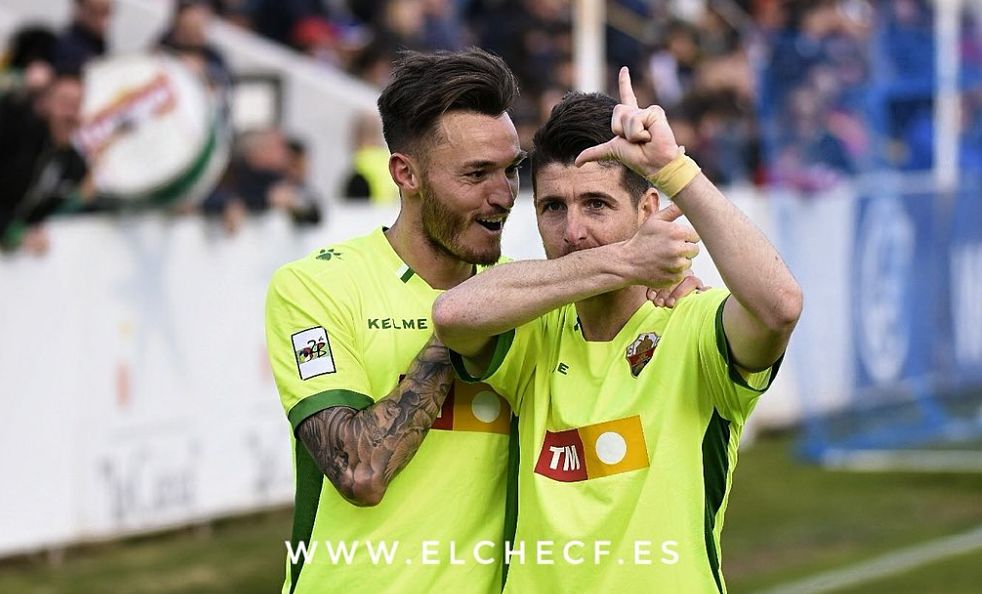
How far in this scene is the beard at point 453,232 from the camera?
4121 millimetres

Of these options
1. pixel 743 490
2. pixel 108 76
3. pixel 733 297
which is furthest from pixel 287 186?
pixel 733 297

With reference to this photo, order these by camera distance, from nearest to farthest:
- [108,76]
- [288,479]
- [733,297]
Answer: [733,297] < [108,76] < [288,479]

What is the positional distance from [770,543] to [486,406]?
21.0ft

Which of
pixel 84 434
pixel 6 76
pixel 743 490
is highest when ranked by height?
pixel 6 76

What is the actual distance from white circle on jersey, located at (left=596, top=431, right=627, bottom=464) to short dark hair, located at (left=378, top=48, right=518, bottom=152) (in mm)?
863

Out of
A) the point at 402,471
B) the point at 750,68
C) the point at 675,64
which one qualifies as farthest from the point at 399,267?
the point at 675,64

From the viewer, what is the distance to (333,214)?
429 inches

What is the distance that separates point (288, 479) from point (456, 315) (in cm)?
Result: 704

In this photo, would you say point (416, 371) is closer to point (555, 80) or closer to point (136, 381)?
→ point (136, 381)

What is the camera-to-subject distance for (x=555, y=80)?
15.4 metres

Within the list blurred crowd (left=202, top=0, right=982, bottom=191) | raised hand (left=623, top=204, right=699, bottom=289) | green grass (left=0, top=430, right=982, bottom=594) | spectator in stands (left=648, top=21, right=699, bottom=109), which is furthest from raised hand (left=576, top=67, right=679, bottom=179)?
spectator in stands (left=648, top=21, right=699, bottom=109)

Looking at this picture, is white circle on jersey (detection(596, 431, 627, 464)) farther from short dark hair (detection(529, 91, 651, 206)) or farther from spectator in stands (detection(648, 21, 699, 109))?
spectator in stands (detection(648, 21, 699, 109))

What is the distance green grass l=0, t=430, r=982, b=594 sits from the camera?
29.2ft

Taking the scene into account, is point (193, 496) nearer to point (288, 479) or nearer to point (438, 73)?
point (288, 479)
